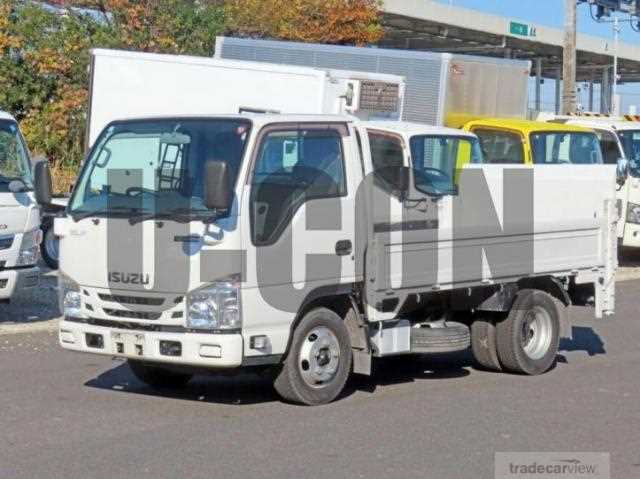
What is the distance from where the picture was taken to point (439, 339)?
35.5ft

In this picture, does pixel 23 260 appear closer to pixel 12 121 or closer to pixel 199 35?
pixel 12 121

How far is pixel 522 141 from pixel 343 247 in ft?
27.0

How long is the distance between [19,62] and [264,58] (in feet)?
30.6

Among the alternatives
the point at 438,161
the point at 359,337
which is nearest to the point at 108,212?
the point at 359,337

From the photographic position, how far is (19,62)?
25.6 metres

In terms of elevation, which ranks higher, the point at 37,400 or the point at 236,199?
the point at 236,199

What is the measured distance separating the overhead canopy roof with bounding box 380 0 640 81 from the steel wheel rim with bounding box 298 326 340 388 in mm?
28139

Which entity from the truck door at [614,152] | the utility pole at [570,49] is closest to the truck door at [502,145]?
the truck door at [614,152]

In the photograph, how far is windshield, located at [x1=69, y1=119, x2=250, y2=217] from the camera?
9.56 meters

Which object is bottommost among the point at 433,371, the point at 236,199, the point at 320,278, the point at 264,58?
the point at 433,371

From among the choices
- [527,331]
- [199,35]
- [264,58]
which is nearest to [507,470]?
[527,331]

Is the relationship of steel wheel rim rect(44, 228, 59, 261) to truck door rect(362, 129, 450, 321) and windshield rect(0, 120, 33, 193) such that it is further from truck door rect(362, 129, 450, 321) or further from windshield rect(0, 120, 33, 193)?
truck door rect(362, 129, 450, 321)

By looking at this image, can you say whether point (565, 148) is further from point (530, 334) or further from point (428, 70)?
point (530, 334)

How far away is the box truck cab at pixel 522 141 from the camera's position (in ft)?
57.6
